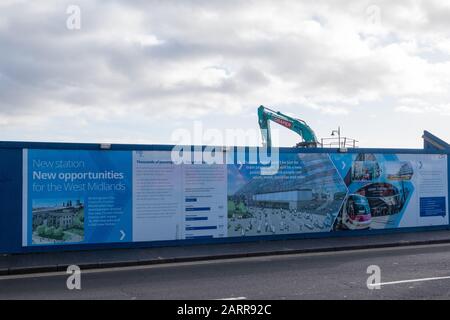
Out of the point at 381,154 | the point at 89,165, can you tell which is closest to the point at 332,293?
the point at 89,165

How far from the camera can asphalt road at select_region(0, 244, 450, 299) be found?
9.27 meters

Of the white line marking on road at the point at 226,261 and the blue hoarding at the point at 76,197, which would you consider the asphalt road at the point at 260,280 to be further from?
the blue hoarding at the point at 76,197

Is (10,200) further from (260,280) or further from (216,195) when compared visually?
(260,280)

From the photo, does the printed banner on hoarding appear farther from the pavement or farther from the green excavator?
the green excavator

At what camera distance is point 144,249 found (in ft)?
49.2

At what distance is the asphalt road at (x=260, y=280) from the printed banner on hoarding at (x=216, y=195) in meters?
2.43

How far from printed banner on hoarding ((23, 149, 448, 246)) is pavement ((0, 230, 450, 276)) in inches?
19.8

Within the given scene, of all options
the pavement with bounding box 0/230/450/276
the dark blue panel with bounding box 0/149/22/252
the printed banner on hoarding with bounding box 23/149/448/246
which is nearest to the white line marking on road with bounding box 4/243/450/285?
the pavement with bounding box 0/230/450/276

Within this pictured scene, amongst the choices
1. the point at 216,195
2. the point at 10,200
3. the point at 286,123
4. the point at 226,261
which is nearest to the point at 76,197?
the point at 10,200

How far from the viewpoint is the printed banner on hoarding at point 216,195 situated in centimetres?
1442
